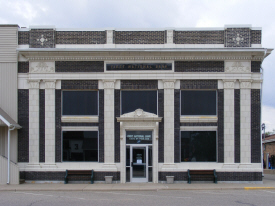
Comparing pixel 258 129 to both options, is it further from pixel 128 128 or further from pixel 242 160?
pixel 128 128

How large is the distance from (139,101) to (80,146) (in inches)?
164

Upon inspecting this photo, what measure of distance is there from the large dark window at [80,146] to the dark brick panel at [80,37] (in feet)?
16.9

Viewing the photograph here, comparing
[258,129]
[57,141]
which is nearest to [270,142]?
[258,129]

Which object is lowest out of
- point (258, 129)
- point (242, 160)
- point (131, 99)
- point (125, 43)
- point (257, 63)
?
point (242, 160)

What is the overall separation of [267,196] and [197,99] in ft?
20.8

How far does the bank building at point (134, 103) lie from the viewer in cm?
1756

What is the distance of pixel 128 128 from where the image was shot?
17.7m

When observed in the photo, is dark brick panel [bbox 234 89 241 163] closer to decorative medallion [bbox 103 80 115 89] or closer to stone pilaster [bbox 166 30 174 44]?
stone pilaster [bbox 166 30 174 44]

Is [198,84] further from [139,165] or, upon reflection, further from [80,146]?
[80,146]

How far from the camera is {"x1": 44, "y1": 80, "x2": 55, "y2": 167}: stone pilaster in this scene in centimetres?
1762

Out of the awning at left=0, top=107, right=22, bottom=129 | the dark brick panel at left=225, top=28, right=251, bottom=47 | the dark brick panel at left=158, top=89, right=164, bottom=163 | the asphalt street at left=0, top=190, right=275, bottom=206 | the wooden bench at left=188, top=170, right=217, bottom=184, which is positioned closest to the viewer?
the asphalt street at left=0, top=190, right=275, bottom=206

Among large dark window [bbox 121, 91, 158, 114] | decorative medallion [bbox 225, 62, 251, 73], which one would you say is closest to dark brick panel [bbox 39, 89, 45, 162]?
large dark window [bbox 121, 91, 158, 114]

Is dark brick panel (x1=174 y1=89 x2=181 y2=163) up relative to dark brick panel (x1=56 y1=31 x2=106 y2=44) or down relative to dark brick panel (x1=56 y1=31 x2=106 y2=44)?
down

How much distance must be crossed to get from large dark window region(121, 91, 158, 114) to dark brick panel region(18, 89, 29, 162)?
543cm
